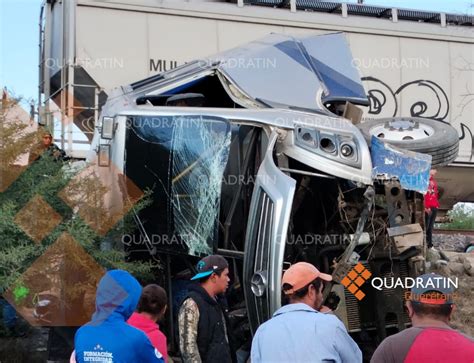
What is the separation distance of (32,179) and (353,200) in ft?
8.17

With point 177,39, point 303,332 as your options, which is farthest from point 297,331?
point 177,39

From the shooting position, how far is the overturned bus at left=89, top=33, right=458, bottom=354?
526 centimetres

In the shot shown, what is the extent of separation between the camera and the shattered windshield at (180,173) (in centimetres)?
551

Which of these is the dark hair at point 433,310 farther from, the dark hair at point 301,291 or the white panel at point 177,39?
the white panel at point 177,39

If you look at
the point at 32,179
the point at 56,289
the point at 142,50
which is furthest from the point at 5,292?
the point at 142,50

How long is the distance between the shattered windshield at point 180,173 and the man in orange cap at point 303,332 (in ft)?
7.35

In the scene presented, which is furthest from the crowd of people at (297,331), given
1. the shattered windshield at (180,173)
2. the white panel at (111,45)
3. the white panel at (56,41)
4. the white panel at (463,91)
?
the white panel at (463,91)

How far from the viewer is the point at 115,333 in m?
3.20

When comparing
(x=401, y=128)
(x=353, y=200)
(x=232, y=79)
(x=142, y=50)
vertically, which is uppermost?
(x=142, y=50)

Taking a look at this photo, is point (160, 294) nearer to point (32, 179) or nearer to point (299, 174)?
point (299, 174)

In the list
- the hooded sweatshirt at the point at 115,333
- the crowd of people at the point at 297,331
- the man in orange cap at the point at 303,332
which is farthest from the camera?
the hooded sweatshirt at the point at 115,333

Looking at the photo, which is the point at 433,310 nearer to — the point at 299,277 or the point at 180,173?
the point at 299,277

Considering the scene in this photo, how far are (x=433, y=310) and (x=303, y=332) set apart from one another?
1.63 ft

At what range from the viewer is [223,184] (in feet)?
18.8
